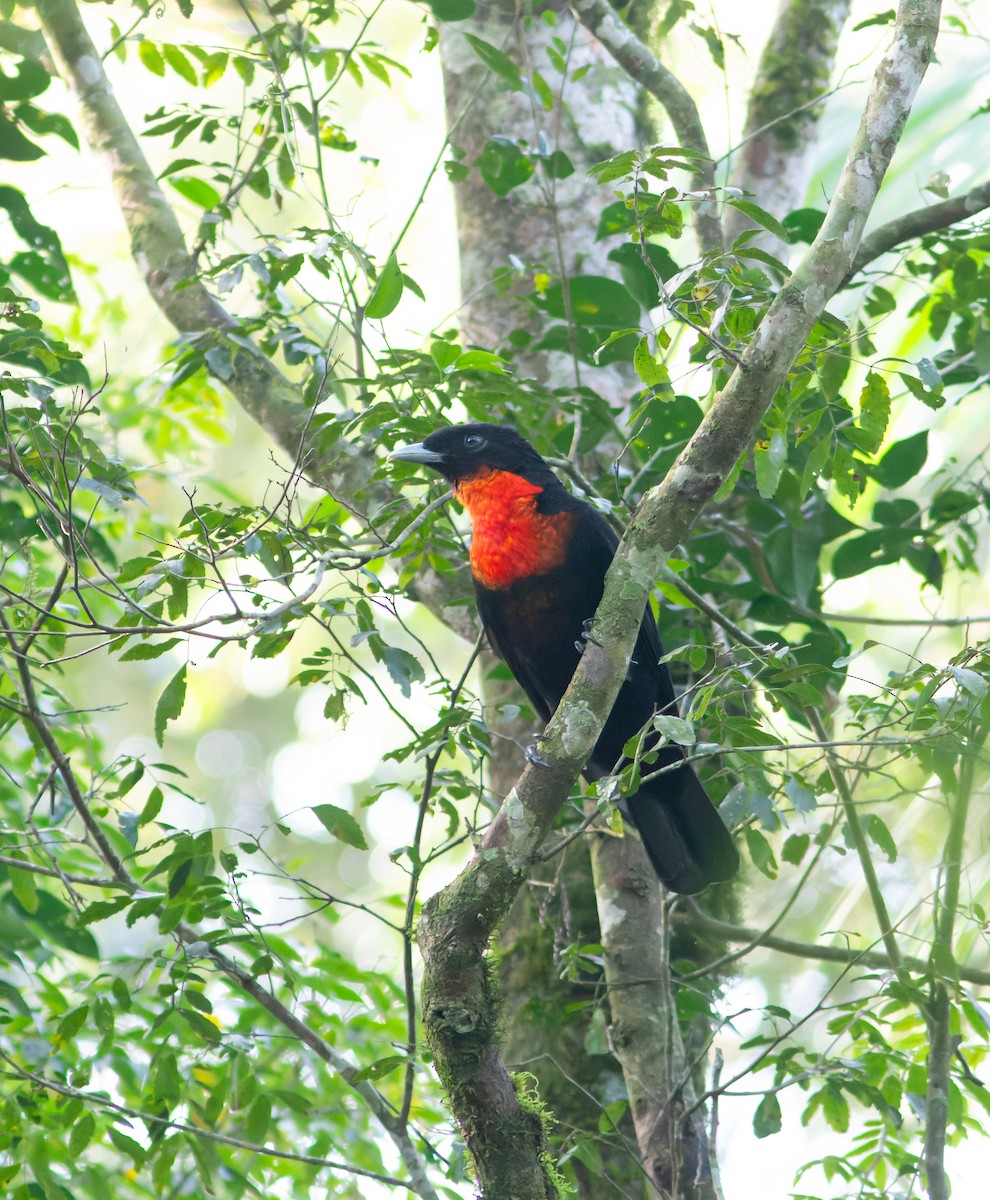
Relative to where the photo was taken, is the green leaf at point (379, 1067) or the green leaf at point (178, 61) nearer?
the green leaf at point (379, 1067)

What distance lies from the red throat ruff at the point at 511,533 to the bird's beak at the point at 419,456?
156 millimetres

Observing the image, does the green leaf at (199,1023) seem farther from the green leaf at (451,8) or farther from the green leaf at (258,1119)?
the green leaf at (451,8)

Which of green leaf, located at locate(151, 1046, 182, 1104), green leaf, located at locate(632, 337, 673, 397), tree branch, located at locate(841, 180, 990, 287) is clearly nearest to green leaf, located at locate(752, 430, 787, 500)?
green leaf, located at locate(632, 337, 673, 397)

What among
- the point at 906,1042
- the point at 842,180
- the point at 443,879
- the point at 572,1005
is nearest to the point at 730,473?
the point at 842,180

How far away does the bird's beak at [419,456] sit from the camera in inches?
149

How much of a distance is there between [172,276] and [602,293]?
172 cm

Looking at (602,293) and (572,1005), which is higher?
(602,293)

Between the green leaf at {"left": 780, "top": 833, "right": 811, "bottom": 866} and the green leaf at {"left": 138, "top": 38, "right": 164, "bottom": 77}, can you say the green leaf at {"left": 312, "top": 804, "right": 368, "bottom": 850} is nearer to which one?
the green leaf at {"left": 780, "top": 833, "right": 811, "bottom": 866}

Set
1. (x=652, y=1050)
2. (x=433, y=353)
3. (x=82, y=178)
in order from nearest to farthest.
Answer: (x=433, y=353), (x=652, y=1050), (x=82, y=178)

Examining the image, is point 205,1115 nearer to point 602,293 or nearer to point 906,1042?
point 906,1042

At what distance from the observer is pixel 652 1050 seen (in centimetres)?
346

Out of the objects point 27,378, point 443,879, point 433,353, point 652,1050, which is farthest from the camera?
point 443,879

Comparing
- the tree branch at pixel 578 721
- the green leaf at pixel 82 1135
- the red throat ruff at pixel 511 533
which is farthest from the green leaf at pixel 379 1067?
the red throat ruff at pixel 511 533

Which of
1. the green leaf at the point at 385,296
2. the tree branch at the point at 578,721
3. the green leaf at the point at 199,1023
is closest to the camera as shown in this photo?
the tree branch at the point at 578,721
